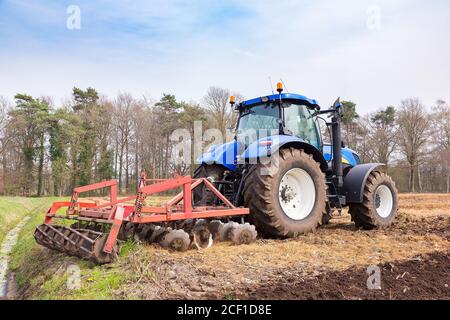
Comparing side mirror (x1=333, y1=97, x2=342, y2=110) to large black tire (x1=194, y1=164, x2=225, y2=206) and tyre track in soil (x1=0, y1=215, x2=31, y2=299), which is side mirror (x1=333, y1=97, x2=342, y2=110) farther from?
tyre track in soil (x1=0, y1=215, x2=31, y2=299)

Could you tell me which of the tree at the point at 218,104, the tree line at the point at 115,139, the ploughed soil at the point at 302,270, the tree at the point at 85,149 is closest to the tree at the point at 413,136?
the tree line at the point at 115,139

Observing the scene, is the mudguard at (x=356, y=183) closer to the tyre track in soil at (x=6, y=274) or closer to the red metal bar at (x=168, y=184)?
the red metal bar at (x=168, y=184)

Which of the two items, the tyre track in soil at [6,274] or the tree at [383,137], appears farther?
the tree at [383,137]

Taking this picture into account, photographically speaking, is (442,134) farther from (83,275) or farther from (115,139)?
(83,275)

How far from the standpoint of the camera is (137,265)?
4.05 m

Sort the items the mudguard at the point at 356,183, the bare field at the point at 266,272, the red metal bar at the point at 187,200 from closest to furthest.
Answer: the bare field at the point at 266,272, the red metal bar at the point at 187,200, the mudguard at the point at 356,183

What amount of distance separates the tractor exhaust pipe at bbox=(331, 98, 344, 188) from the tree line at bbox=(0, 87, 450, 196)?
23022 millimetres

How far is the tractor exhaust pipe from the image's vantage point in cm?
731

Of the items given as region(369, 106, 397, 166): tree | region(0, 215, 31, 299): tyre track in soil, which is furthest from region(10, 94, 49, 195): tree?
region(369, 106, 397, 166): tree

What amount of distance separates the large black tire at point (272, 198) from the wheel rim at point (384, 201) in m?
2.37

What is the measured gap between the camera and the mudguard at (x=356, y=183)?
7035 millimetres

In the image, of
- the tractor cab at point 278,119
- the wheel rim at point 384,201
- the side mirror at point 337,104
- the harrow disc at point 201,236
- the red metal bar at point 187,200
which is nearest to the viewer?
the red metal bar at point 187,200

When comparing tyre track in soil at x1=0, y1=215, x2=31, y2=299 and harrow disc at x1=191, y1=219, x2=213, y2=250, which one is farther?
tyre track in soil at x1=0, y1=215, x2=31, y2=299

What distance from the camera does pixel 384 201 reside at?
7848mm
